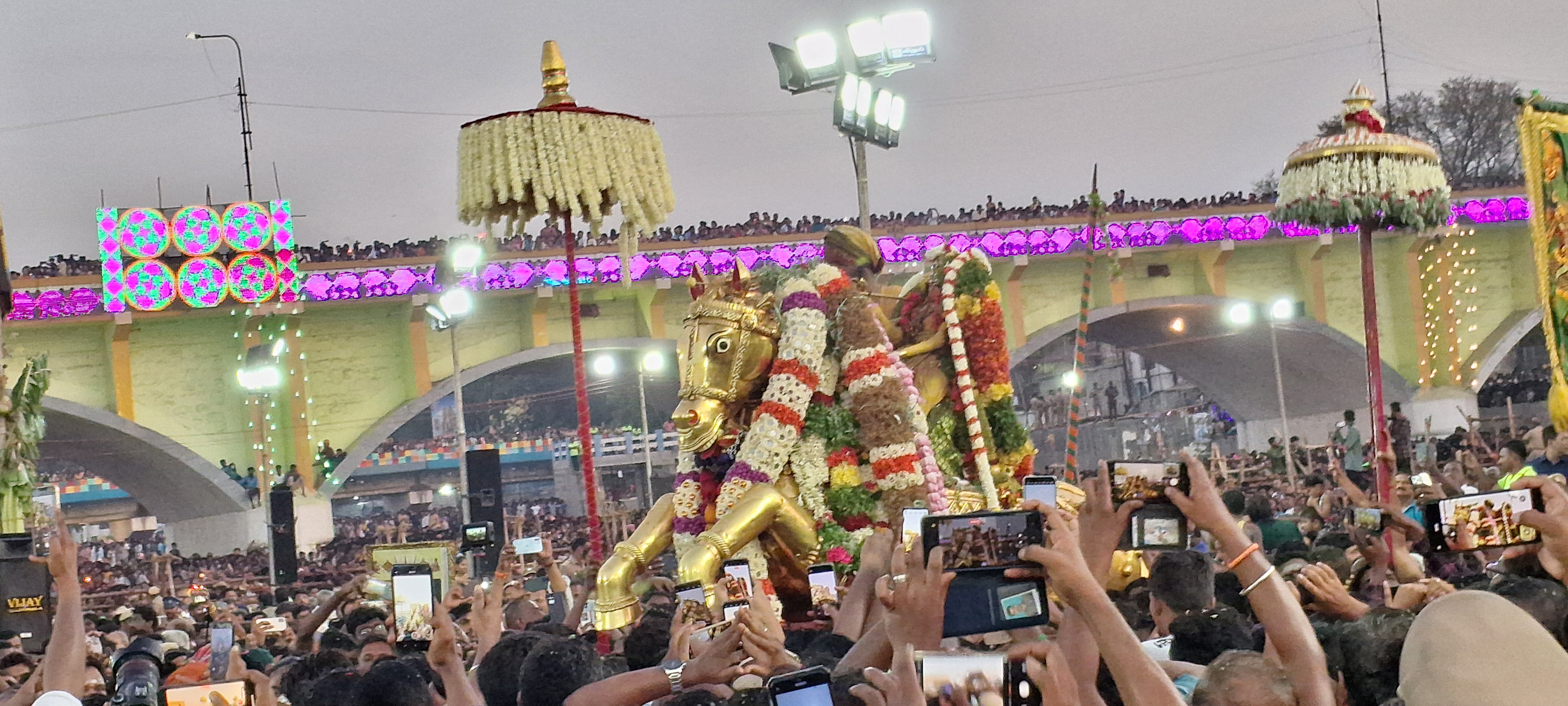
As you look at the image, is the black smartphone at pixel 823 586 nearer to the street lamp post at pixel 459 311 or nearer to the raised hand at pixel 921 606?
the raised hand at pixel 921 606

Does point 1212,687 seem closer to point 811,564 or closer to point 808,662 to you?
point 808,662

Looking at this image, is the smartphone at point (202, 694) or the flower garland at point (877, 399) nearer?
the smartphone at point (202, 694)

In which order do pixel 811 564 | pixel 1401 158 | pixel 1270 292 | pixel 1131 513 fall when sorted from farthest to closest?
pixel 1270 292 < pixel 1401 158 < pixel 811 564 < pixel 1131 513

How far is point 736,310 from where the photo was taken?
8.48 metres

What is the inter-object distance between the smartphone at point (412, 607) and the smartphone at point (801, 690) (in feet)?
9.49

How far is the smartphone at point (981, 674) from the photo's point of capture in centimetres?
297

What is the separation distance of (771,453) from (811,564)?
0.62m

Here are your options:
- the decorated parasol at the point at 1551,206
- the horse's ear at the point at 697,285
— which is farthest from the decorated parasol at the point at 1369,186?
the horse's ear at the point at 697,285

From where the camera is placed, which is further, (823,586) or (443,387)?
(443,387)

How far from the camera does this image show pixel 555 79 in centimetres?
814

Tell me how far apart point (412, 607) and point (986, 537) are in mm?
2783

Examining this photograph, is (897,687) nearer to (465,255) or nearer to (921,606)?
(921,606)

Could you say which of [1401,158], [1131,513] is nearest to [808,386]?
[1401,158]

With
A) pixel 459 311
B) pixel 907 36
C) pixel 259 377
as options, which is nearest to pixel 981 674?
pixel 907 36
